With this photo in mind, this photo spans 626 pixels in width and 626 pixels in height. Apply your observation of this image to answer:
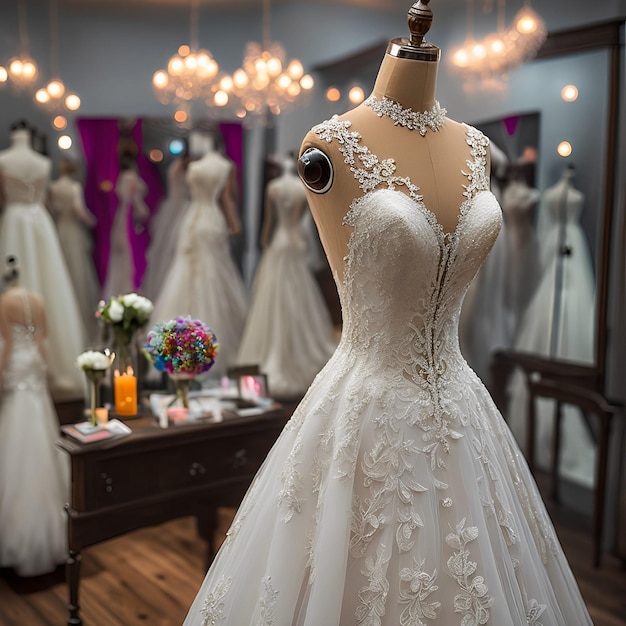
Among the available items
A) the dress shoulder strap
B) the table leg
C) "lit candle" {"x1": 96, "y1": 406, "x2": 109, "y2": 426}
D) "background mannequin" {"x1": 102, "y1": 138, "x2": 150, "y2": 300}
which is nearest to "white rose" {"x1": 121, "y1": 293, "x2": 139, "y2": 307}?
"lit candle" {"x1": 96, "y1": 406, "x2": 109, "y2": 426}

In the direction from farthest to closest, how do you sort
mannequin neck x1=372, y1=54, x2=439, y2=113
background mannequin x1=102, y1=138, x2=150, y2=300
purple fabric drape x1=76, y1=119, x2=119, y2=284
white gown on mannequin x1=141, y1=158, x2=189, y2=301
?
white gown on mannequin x1=141, y1=158, x2=189, y2=301, background mannequin x1=102, y1=138, x2=150, y2=300, purple fabric drape x1=76, y1=119, x2=119, y2=284, mannequin neck x1=372, y1=54, x2=439, y2=113

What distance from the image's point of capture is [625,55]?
3762 mm

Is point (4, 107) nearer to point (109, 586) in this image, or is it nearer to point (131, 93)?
point (131, 93)

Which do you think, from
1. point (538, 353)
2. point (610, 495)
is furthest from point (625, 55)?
point (610, 495)

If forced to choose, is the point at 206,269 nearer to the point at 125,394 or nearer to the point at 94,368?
the point at 125,394

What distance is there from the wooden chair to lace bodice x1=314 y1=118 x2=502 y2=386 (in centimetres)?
210

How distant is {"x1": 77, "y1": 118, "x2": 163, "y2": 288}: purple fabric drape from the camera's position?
4.29 m

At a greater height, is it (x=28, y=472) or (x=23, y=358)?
(x=23, y=358)

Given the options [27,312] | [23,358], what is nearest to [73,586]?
[23,358]

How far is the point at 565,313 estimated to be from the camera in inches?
163

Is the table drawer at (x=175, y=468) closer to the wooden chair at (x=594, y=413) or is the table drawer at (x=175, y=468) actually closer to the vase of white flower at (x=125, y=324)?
the vase of white flower at (x=125, y=324)

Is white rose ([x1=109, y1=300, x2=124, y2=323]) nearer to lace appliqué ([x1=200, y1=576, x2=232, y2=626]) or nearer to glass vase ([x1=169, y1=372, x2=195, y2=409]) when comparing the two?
glass vase ([x1=169, y1=372, x2=195, y2=409])

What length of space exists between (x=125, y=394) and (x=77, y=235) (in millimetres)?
1668

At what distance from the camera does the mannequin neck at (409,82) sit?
199 centimetres
